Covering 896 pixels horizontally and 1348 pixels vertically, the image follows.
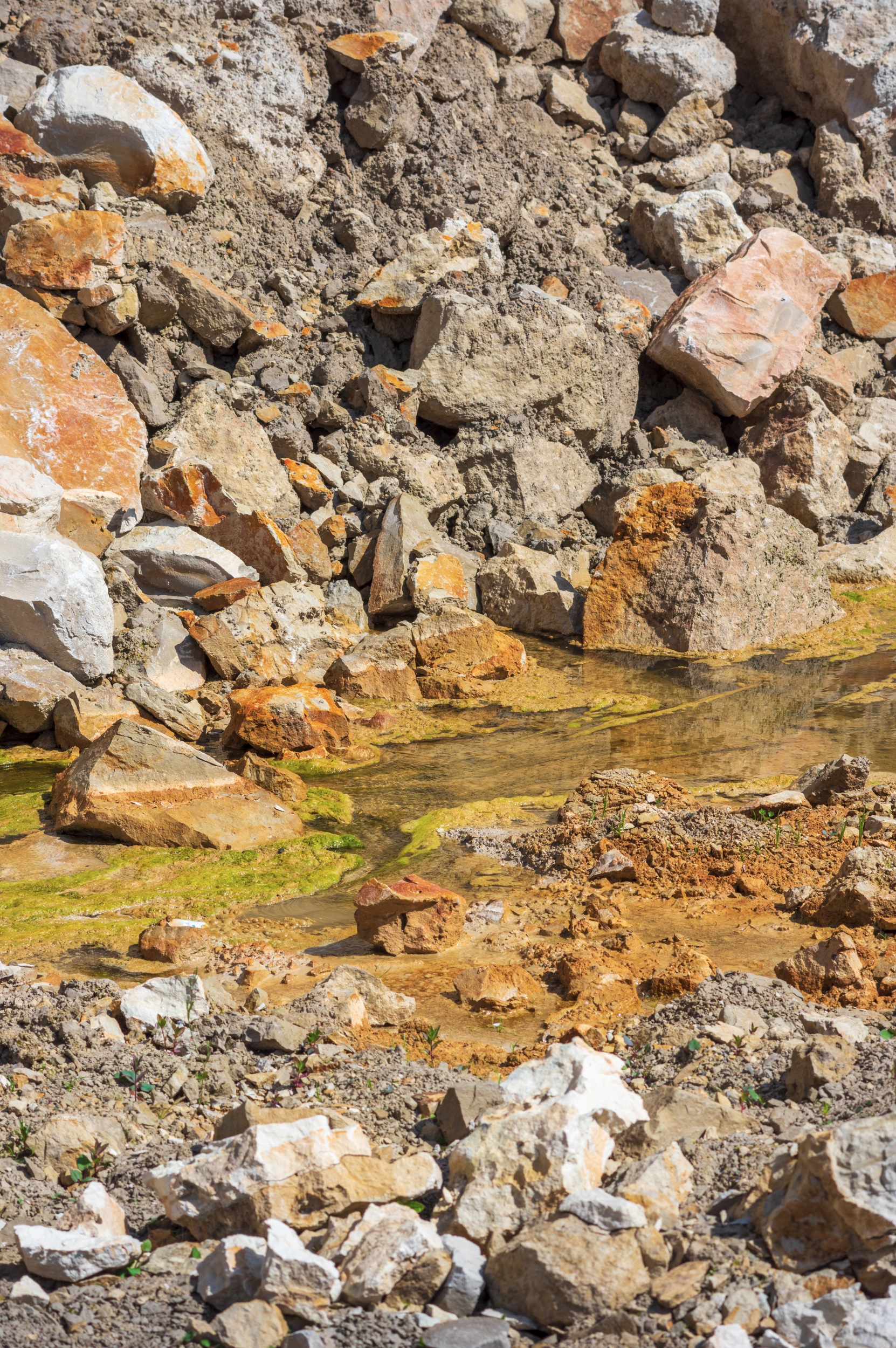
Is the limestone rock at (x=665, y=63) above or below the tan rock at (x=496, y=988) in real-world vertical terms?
above

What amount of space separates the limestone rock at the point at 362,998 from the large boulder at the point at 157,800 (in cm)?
177

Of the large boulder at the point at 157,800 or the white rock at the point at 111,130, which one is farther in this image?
the white rock at the point at 111,130

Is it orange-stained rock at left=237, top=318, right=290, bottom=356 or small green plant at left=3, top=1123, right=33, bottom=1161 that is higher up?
orange-stained rock at left=237, top=318, right=290, bottom=356

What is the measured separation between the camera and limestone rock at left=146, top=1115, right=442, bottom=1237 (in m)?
2.04

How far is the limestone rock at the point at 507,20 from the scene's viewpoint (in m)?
11.6

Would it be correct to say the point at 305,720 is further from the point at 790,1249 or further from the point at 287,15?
the point at 287,15

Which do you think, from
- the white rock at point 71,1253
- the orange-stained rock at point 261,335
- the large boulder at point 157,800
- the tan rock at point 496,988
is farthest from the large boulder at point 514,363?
the white rock at point 71,1253

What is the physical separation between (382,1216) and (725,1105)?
2.71ft

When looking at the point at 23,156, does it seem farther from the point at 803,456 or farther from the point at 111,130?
the point at 803,456

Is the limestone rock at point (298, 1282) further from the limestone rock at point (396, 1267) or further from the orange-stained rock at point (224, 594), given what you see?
the orange-stained rock at point (224, 594)

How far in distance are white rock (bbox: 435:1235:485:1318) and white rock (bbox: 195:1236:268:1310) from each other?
31 cm

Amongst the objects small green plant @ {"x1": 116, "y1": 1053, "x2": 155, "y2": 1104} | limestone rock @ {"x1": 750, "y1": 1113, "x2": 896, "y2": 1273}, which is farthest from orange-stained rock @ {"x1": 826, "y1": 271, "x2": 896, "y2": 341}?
limestone rock @ {"x1": 750, "y1": 1113, "x2": 896, "y2": 1273}

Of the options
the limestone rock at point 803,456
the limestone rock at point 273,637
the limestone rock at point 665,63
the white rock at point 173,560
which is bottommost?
the limestone rock at point 273,637

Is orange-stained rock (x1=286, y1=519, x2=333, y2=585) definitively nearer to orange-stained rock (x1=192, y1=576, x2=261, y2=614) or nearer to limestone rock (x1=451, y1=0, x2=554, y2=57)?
orange-stained rock (x1=192, y1=576, x2=261, y2=614)
